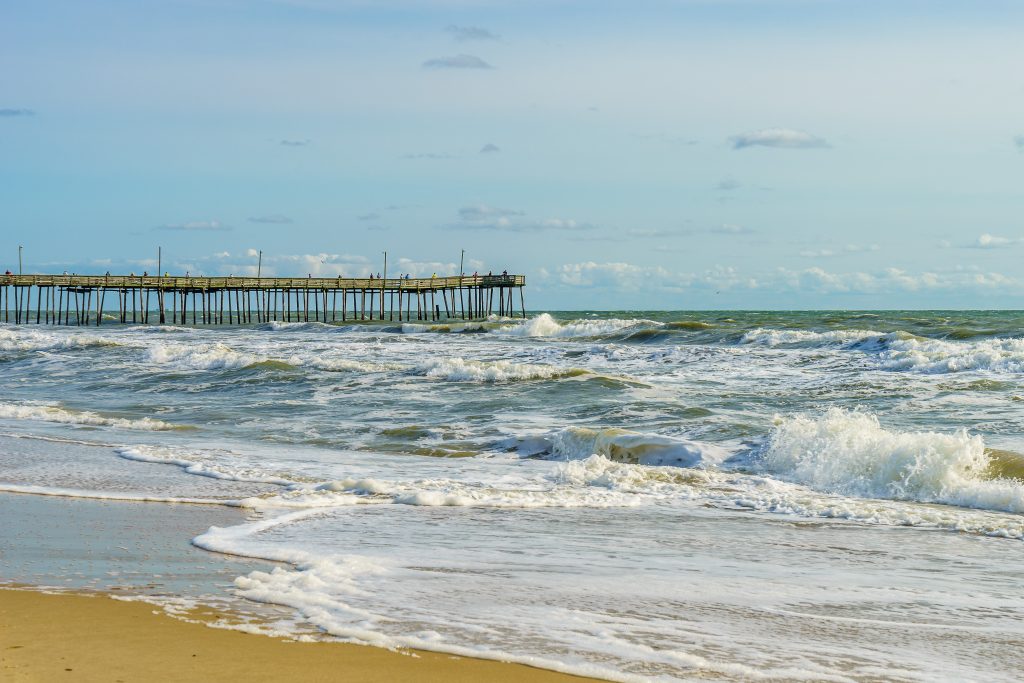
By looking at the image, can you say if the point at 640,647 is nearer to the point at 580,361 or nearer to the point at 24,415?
the point at 24,415

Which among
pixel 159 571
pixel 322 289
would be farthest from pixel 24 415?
pixel 322 289

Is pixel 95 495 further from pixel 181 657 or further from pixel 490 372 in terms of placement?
pixel 490 372

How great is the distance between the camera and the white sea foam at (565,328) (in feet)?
157

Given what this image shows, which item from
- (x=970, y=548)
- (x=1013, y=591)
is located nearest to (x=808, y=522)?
(x=970, y=548)

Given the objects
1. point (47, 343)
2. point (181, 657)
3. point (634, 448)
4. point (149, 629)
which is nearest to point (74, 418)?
point (634, 448)

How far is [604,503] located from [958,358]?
16.2m

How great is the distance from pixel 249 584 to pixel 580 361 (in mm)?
23816

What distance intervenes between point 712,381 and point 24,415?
1329cm

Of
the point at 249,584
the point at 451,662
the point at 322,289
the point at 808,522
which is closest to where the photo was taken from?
the point at 451,662

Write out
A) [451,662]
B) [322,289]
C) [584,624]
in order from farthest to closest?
[322,289] < [584,624] < [451,662]

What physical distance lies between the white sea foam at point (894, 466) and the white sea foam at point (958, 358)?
11.7 m

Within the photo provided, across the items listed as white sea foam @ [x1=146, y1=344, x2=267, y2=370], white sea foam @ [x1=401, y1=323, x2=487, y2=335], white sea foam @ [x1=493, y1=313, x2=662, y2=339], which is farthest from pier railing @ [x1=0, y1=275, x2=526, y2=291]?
white sea foam @ [x1=146, y1=344, x2=267, y2=370]

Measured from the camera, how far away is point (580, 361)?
96.1 feet

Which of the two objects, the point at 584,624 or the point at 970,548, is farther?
the point at 970,548
